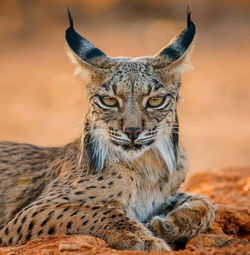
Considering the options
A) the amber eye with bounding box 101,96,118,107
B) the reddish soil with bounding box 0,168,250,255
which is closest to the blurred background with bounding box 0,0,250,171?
the reddish soil with bounding box 0,168,250,255

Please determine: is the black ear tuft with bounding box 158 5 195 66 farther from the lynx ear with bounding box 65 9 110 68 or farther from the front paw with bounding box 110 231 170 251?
the front paw with bounding box 110 231 170 251

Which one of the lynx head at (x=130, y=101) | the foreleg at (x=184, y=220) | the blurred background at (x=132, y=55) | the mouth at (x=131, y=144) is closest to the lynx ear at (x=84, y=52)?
the lynx head at (x=130, y=101)

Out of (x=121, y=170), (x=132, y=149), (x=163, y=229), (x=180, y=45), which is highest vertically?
(x=180, y=45)

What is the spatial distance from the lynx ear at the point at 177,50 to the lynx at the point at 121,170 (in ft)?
0.04

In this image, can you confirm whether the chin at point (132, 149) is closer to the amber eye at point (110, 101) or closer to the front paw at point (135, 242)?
the amber eye at point (110, 101)

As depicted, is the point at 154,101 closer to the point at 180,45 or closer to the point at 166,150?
the point at 166,150

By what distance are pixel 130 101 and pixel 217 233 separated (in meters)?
1.83

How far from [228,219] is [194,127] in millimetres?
8694

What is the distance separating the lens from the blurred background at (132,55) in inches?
605

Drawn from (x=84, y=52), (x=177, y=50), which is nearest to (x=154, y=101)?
(x=177, y=50)

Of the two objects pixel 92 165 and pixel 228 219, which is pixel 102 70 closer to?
pixel 92 165

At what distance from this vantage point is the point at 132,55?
20891 millimetres

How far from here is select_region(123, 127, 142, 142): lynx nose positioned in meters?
6.13

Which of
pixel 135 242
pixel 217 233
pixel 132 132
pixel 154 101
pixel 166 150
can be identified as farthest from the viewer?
pixel 166 150
